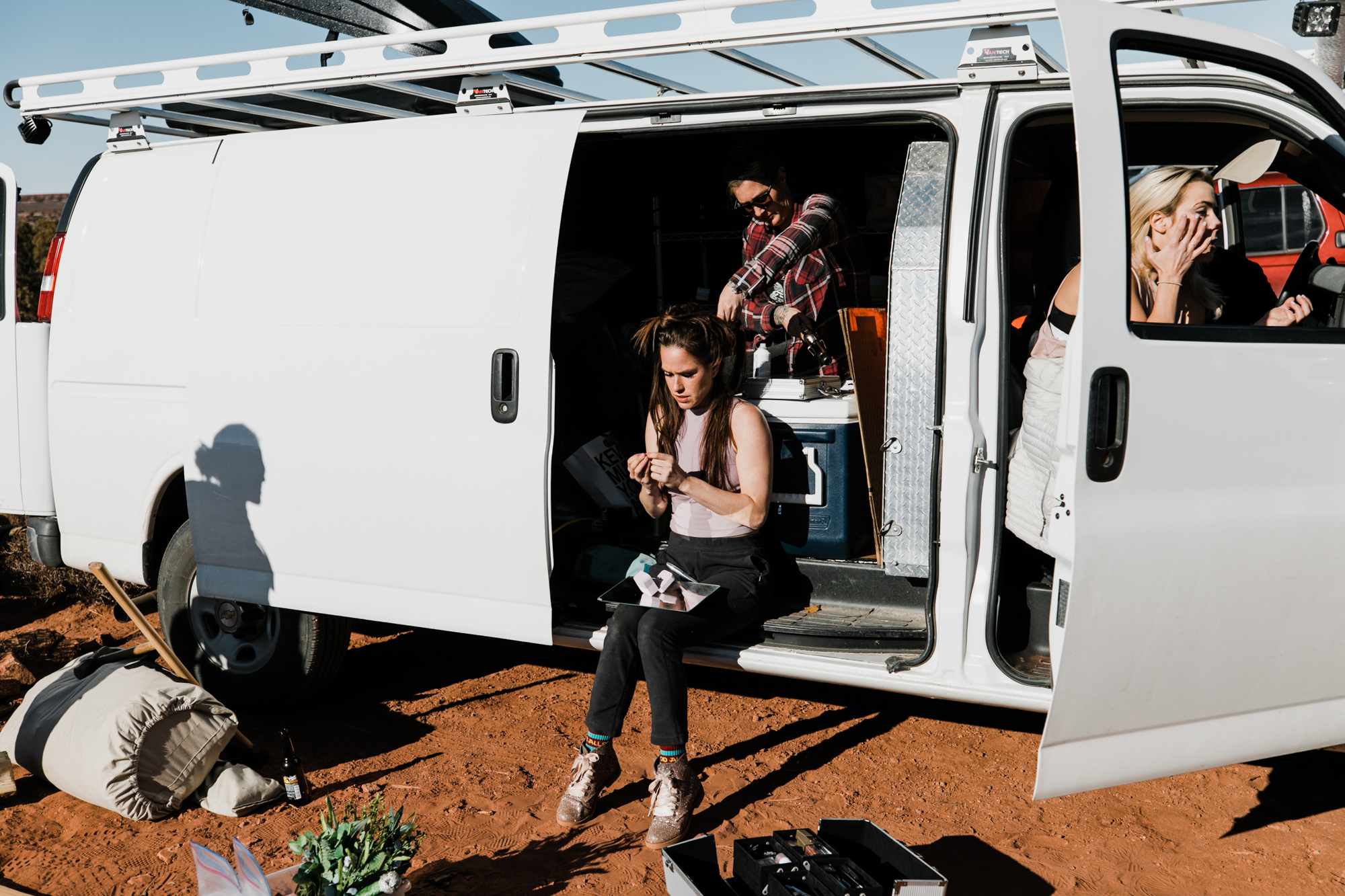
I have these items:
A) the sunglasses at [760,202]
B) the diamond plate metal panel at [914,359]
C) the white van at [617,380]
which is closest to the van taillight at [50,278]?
the white van at [617,380]

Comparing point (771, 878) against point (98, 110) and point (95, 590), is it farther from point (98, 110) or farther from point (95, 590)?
→ point (95, 590)

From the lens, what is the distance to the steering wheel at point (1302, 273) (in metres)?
3.32

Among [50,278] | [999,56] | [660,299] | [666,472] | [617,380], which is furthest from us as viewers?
[660,299]

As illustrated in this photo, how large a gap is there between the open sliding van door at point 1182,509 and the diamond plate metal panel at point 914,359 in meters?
0.52

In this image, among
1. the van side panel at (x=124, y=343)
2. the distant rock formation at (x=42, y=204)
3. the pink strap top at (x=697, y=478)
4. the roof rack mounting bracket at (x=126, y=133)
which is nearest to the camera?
the pink strap top at (x=697, y=478)

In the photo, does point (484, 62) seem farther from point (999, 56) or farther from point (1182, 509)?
point (1182, 509)

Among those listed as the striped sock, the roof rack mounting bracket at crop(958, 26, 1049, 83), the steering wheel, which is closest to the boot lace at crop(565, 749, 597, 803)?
the striped sock

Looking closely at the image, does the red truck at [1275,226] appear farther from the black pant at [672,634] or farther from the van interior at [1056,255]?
the black pant at [672,634]

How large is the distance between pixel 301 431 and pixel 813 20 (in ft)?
7.17

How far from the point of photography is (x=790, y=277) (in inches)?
163

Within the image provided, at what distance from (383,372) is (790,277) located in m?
1.65

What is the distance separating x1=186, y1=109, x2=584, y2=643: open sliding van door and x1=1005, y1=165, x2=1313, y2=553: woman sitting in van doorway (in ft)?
4.83

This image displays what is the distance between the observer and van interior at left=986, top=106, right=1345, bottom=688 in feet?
9.66

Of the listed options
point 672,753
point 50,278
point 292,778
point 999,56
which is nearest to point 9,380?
point 50,278
